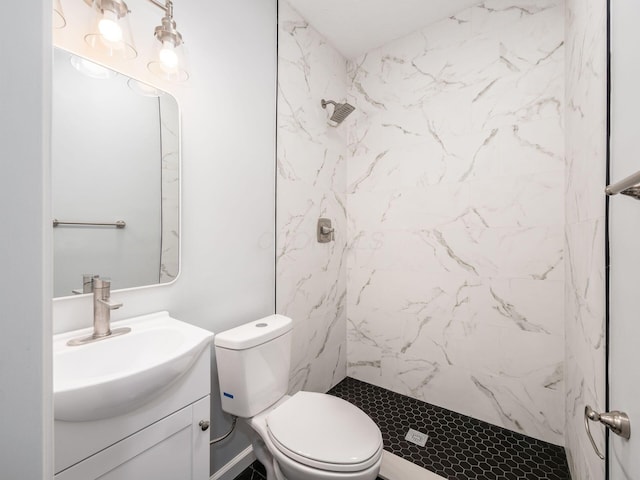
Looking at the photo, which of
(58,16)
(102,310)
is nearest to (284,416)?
(102,310)

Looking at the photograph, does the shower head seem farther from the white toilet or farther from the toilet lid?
the toilet lid

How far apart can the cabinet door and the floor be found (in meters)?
0.63

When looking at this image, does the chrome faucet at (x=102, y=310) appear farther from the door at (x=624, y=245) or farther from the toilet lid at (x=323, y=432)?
the door at (x=624, y=245)

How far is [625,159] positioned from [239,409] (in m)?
1.48

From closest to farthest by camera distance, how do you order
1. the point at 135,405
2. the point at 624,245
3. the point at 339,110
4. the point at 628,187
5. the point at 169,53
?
the point at 628,187, the point at 624,245, the point at 135,405, the point at 169,53, the point at 339,110

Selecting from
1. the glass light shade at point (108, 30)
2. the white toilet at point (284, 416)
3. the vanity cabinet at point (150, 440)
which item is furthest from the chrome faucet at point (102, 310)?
the glass light shade at point (108, 30)

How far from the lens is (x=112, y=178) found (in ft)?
3.45

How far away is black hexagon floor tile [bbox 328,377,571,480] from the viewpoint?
1.40 metres

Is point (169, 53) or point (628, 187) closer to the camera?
point (628, 187)

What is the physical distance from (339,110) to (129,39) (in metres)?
1.20

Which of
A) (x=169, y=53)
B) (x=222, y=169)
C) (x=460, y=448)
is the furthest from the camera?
(x=460, y=448)

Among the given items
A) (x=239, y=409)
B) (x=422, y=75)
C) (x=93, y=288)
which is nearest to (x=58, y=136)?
(x=93, y=288)

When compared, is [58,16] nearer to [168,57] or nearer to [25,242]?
[168,57]

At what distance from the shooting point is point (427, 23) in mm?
1885
